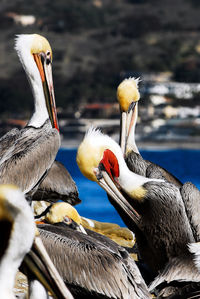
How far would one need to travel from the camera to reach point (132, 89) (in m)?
5.98

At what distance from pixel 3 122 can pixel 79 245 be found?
51.5m

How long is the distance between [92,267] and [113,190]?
650 millimetres

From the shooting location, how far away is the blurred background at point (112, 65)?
55281mm

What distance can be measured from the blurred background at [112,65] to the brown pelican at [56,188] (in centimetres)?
2906

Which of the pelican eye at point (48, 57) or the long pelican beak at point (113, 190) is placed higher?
the pelican eye at point (48, 57)

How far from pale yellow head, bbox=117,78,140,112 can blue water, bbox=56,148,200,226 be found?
80cm

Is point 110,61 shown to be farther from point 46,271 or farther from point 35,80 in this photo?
point 46,271

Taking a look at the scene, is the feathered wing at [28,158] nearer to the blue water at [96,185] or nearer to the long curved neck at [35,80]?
the long curved neck at [35,80]

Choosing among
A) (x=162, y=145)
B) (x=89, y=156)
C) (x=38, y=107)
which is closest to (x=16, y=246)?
(x=89, y=156)

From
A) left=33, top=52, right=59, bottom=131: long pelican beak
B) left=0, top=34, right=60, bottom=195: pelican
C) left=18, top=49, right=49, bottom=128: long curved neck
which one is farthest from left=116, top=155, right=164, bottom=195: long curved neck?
left=33, top=52, right=59, bottom=131: long pelican beak

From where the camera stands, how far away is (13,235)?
2.23 m

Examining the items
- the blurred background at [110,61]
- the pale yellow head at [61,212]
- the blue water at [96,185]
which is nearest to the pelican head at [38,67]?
the pale yellow head at [61,212]

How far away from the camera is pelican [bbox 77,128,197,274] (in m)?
4.12

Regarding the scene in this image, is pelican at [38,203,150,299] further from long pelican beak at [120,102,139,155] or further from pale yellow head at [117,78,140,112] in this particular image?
pale yellow head at [117,78,140,112]
